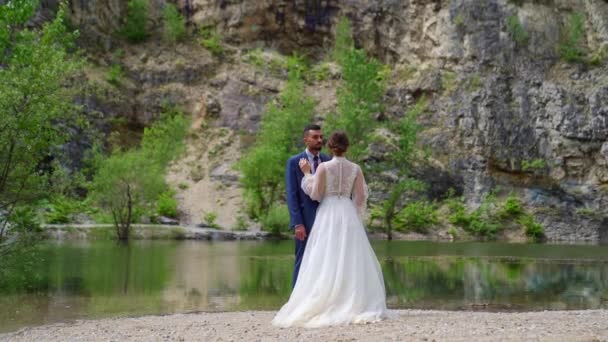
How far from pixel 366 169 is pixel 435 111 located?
1015cm

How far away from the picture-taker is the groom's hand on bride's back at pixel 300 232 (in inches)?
355

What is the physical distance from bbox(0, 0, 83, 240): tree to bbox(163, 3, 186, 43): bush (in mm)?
43830

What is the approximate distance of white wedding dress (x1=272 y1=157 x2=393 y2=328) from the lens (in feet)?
27.4

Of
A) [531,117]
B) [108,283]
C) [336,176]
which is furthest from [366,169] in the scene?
[336,176]

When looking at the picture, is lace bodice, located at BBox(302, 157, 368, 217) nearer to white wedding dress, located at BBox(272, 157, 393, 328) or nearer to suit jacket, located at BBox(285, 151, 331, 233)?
white wedding dress, located at BBox(272, 157, 393, 328)

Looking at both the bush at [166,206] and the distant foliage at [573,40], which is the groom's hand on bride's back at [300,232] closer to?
the bush at [166,206]

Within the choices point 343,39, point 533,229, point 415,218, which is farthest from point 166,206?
point 343,39

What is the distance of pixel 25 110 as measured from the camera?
41.9ft

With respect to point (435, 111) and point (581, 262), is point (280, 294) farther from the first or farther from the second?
point (435, 111)

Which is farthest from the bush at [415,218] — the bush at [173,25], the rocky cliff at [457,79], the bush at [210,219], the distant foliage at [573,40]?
the bush at [173,25]

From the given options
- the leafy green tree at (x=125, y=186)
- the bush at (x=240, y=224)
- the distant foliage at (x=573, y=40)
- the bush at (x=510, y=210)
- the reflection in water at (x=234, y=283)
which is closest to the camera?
the reflection in water at (x=234, y=283)

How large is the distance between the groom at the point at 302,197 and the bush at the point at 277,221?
2918 centimetres

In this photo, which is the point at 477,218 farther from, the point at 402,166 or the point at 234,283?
the point at 234,283

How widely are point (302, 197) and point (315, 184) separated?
0.51 metres
